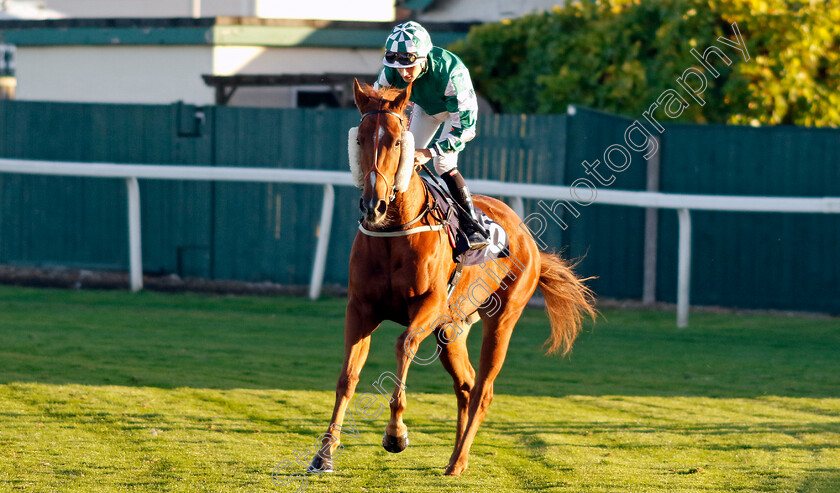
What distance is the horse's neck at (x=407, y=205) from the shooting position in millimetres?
5086

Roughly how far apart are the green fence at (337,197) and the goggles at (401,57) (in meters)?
5.42

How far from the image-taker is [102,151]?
41.5 feet

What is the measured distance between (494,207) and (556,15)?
7300 millimetres

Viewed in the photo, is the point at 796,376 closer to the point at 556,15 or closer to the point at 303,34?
the point at 556,15

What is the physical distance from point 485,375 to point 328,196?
224 inches

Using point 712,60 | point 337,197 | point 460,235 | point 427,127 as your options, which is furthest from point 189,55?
point 460,235

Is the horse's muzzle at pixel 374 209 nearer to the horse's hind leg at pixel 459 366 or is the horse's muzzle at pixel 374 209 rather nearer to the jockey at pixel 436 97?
the jockey at pixel 436 97

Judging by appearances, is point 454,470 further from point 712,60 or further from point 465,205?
point 712,60

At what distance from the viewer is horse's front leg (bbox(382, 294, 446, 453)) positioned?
5.06m

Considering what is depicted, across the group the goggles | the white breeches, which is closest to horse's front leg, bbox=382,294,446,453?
the white breeches

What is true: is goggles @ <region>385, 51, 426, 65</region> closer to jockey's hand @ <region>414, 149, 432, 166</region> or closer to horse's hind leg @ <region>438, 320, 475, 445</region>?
jockey's hand @ <region>414, 149, 432, 166</region>

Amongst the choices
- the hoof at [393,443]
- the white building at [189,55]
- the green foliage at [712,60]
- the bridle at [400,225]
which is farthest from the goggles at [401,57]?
the white building at [189,55]

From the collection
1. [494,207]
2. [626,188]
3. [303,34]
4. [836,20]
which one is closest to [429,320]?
[494,207]

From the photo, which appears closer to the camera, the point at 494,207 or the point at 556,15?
the point at 494,207
